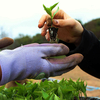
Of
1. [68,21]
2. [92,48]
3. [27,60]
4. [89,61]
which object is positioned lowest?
[89,61]

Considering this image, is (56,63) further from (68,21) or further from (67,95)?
(68,21)

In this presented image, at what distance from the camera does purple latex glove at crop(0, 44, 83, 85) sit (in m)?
0.57

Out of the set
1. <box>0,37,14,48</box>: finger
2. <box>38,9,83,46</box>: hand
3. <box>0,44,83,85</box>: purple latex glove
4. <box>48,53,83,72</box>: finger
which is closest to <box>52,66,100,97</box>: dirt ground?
<box>38,9,83,46</box>: hand

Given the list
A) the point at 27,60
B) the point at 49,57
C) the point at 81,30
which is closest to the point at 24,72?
the point at 27,60

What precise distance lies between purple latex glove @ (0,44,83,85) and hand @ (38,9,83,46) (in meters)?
0.18

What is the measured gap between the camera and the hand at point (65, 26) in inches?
30.8

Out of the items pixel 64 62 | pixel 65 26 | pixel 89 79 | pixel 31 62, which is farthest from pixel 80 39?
pixel 89 79

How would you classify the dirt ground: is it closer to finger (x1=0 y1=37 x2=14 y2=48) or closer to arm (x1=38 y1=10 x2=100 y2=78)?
arm (x1=38 y1=10 x2=100 y2=78)

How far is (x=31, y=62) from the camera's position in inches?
24.0

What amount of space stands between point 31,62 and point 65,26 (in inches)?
14.5

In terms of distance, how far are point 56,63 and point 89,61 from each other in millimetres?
561

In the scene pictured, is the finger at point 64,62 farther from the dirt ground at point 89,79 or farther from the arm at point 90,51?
the dirt ground at point 89,79

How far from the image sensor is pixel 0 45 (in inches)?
26.1

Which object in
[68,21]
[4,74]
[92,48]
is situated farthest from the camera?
[92,48]
